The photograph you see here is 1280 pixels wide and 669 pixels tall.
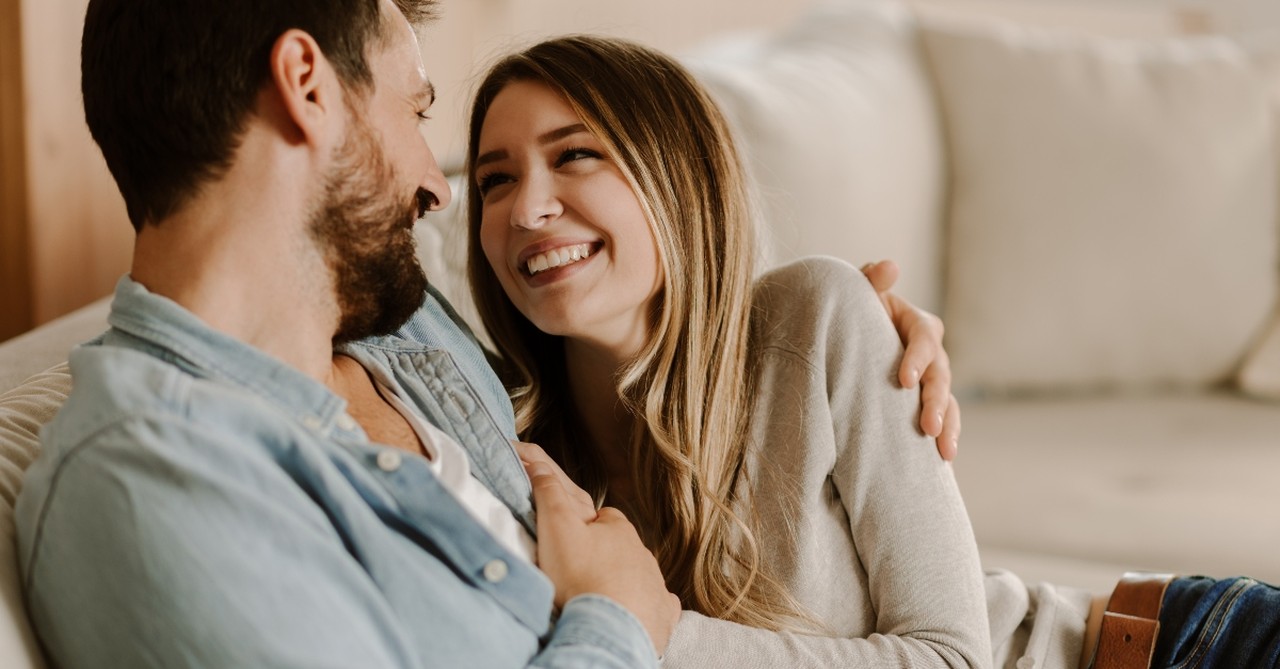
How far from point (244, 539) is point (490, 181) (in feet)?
2.19

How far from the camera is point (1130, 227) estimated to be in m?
2.27

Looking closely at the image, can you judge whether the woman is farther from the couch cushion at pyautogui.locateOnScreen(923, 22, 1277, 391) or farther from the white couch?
the couch cushion at pyautogui.locateOnScreen(923, 22, 1277, 391)

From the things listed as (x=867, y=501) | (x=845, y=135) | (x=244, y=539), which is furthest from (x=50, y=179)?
(x=845, y=135)

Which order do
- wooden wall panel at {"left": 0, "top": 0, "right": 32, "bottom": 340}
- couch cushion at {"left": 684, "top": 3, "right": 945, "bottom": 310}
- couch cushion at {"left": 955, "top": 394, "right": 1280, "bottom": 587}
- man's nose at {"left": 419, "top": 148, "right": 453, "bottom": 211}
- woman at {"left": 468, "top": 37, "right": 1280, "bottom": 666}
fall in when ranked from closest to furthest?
man's nose at {"left": 419, "top": 148, "right": 453, "bottom": 211}, woman at {"left": 468, "top": 37, "right": 1280, "bottom": 666}, wooden wall panel at {"left": 0, "top": 0, "right": 32, "bottom": 340}, couch cushion at {"left": 955, "top": 394, "right": 1280, "bottom": 587}, couch cushion at {"left": 684, "top": 3, "right": 945, "bottom": 310}

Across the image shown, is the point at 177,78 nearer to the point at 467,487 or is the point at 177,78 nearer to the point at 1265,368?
the point at 467,487

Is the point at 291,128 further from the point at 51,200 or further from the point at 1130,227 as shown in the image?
the point at 1130,227

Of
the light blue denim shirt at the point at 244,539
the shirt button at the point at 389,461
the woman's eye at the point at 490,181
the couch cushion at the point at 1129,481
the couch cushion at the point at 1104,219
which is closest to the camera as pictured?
the light blue denim shirt at the point at 244,539

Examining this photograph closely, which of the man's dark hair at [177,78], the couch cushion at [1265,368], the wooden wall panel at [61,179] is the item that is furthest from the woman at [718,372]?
the couch cushion at [1265,368]

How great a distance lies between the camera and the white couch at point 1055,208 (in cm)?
214

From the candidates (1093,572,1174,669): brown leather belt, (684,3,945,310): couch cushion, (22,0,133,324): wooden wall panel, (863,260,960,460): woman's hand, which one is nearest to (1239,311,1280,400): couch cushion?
(684,3,945,310): couch cushion

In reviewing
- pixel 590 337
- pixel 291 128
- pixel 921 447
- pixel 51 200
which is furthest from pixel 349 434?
pixel 51 200

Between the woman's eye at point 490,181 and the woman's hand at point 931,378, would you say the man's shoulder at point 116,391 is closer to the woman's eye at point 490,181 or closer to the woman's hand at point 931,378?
the woman's eye at point 490,181

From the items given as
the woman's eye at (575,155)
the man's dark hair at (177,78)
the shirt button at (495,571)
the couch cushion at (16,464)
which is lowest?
the couch cushion at (16,464)

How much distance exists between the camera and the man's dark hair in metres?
0.92
